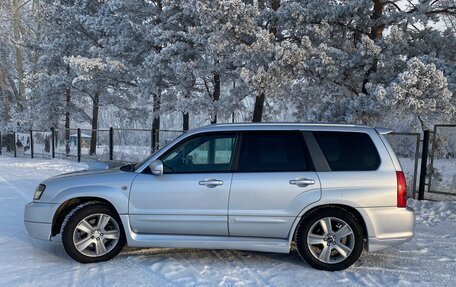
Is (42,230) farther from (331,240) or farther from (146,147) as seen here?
(146,147)

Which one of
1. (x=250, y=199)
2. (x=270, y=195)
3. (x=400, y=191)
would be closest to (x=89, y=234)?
(x=250, y=199)

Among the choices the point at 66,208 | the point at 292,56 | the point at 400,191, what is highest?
the point at 292,56

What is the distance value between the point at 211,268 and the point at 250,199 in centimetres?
93

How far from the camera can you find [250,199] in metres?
4.65

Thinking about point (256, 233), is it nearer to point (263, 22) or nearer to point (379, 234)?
point (379, 234)

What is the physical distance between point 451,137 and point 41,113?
22092 millimetres

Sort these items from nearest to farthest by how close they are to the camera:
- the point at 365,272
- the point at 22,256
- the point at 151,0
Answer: the point at 365,272 < the point at 22,256 < the point at 151,0

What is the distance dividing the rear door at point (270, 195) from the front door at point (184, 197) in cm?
14

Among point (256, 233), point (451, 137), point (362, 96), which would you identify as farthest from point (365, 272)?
point (451, 137)

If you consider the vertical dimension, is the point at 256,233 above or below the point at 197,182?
below

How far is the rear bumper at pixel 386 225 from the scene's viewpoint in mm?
4609

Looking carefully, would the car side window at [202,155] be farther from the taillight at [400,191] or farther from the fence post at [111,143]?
the fence post at [111,143]

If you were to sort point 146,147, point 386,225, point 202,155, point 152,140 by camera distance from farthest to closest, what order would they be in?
point 146,147, point 152,140, point 202,155, point 386,225

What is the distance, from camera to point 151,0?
1798 cm
